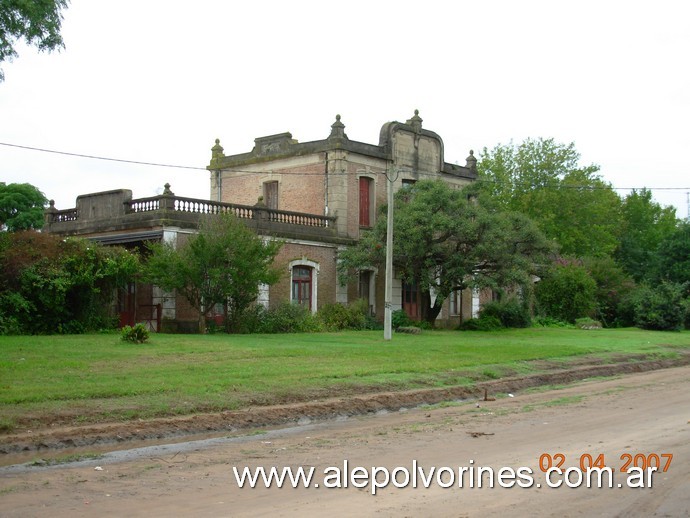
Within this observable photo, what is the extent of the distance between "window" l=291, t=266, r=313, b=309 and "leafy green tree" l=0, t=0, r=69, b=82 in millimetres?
18844

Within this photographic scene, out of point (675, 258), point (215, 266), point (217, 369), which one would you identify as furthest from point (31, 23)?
point (675, 258)

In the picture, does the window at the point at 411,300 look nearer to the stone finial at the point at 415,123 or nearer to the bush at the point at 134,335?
the stone finial at the point at 415,123

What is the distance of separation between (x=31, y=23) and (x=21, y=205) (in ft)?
147

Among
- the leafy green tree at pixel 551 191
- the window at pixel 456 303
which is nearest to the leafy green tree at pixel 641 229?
the leafy green tree at pixel 551 191

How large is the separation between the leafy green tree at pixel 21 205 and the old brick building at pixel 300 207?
19.9 m

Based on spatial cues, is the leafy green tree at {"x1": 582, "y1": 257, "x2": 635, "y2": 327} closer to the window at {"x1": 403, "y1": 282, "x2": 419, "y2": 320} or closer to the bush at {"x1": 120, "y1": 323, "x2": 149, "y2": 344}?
the window at {"x1": 403, "y1": 282, "x2": 419, "y2": 320}

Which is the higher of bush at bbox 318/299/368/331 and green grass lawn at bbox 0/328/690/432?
bush at bbox 318/299/368/331

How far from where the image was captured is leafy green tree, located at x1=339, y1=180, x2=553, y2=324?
33.6m

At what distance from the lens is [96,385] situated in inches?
555

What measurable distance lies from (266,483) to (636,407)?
8.40 meters

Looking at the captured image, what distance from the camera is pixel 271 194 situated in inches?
1603

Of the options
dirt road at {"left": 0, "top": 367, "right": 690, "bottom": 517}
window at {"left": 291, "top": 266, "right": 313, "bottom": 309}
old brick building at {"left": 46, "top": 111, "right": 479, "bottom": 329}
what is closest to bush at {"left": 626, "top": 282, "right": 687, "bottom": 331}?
old brick building at {"left": 46, "top": 111, "right": 479, "bottom": 329}
